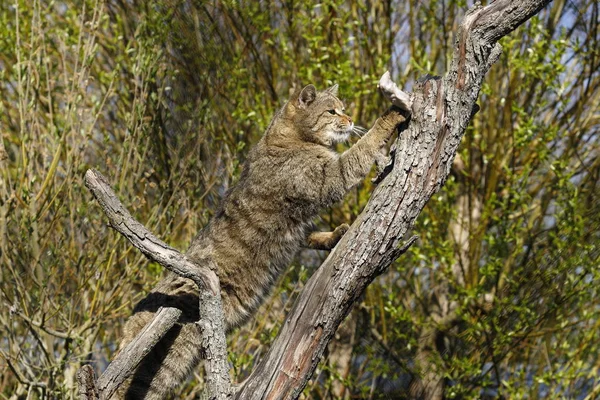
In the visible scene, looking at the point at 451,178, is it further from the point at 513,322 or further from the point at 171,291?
the point at 171,291

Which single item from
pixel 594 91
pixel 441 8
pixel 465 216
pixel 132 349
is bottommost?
Answer: pixel 465 216

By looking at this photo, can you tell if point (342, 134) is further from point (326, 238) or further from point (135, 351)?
point (135, 351)

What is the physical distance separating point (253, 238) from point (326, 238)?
41 cm

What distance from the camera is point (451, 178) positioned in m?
6.56

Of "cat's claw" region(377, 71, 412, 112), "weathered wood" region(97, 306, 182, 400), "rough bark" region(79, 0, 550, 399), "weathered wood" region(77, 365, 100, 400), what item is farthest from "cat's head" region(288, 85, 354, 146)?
"weathered wood" region(77, 365, 100, 400)

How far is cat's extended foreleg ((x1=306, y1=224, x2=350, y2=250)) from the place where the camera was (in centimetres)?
434

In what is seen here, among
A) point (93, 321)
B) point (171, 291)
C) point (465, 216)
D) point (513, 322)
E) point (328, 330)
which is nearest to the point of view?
point (328, 330)

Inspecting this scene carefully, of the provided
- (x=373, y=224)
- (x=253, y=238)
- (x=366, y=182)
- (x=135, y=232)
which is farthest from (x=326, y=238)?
(x=366, y=182)

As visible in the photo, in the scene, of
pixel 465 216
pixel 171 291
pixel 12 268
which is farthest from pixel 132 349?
pixel 465 216

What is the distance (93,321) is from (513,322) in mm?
3366

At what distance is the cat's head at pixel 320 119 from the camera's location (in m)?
4.80

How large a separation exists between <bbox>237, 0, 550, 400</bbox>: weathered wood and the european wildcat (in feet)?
1.87

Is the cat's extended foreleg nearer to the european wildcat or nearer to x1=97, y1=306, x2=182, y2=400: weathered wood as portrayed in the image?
the european wildcat

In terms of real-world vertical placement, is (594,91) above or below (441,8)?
below
